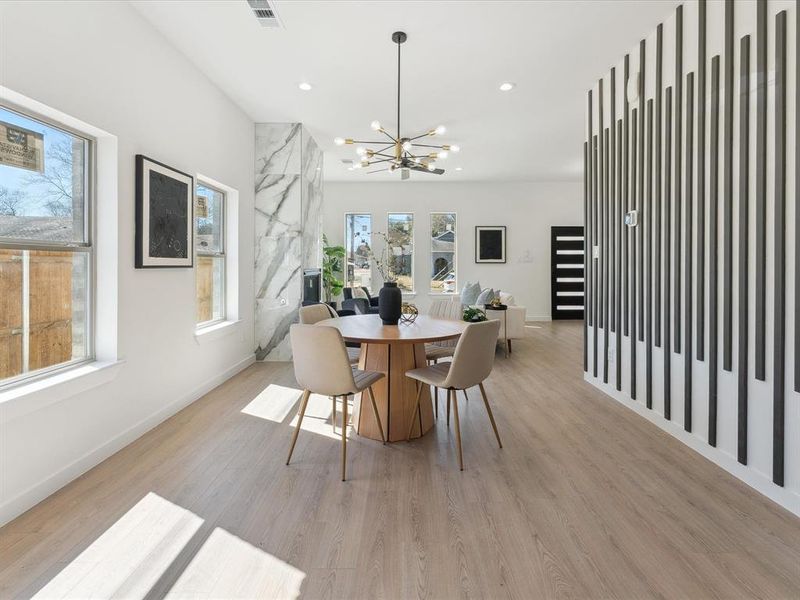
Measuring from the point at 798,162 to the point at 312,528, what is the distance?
2.78 metres

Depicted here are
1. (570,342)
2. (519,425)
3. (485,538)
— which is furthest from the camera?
(570,342)

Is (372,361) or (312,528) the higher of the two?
(372,361)

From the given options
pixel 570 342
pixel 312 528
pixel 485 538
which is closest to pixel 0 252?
pixel 312 528

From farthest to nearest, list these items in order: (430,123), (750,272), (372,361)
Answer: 1. (430,123)
2. (372,361)
3. (750,272)

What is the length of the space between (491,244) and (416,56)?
594 centimetres

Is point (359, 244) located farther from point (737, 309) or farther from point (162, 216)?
point (737, 309)

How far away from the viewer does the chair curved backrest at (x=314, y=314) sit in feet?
11.2

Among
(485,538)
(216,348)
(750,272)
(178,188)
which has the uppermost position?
(178,188)

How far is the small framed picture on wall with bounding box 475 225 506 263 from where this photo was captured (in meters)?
9.15

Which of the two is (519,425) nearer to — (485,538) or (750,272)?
(485,538)

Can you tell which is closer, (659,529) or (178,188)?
(659,529)

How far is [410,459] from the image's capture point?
2586 millimetres

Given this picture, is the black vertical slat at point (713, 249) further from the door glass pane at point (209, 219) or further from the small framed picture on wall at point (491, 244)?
the small framed picture on wall at point (491, 244)

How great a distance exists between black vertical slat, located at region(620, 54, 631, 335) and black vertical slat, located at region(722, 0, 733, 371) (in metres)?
1.12
